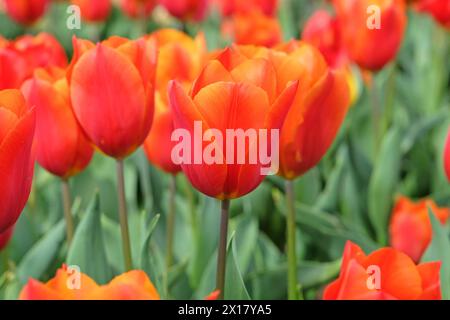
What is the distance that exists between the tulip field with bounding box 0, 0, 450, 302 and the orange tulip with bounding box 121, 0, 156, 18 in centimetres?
26

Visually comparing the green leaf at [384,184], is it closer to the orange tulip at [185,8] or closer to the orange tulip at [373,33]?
the orange tulip at [373,33]

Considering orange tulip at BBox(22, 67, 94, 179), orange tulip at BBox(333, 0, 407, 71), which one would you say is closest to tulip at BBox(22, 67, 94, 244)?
orange tulip at BBox(22, 67, 94, 179)

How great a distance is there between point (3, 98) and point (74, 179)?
67cm

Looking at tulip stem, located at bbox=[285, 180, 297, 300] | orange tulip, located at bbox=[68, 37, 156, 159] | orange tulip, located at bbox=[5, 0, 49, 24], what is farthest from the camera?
orange tulip, located at bbox=[5, 0, 49, 24]

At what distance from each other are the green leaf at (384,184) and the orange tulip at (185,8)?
58cm

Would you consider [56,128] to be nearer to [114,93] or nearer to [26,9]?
[114,93]

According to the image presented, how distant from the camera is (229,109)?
0.69 meters

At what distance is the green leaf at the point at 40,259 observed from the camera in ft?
3.38

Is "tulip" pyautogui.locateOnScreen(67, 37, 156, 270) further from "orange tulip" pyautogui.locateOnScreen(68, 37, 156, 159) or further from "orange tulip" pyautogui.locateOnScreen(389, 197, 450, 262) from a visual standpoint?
"orange tulip" pyautogui.locateOnScreen(389, 197, 450, 262)

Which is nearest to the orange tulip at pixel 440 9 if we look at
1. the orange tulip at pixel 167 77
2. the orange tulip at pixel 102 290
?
the orange tulip at pixel 167 77

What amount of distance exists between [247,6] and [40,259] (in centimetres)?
109

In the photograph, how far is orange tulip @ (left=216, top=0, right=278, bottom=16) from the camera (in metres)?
2.00

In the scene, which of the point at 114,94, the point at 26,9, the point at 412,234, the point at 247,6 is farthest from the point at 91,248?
the point at 247,6

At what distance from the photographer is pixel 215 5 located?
2.79 meters
